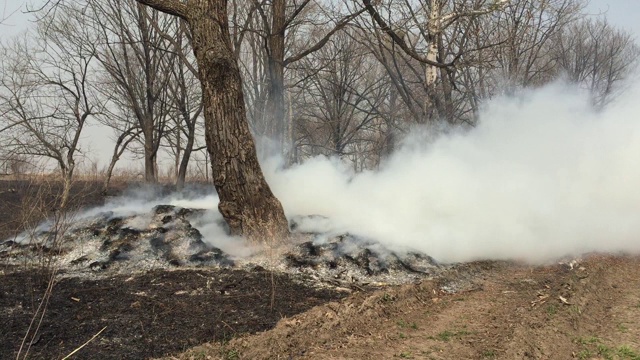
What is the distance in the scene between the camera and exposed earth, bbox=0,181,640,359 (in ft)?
13.4

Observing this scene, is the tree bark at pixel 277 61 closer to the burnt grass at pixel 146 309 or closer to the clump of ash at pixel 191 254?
→ the clump of ash at pixel 191 254

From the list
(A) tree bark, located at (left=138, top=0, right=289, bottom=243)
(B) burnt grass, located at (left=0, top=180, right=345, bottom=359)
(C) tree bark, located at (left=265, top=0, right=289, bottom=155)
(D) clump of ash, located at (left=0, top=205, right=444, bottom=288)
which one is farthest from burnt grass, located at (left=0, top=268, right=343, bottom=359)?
(C) tree bark, located at (left=265, top=0, right=289, bottom=155)

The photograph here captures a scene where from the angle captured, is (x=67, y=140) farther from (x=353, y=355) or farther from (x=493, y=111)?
(x=353, y=355)

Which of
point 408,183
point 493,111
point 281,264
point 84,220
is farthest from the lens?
point 493,111

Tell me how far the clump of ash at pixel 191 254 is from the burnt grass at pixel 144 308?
1.27 ft

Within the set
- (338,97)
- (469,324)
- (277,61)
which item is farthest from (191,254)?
(338,97)

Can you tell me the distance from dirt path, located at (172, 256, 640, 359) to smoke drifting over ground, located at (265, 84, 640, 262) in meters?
1.44

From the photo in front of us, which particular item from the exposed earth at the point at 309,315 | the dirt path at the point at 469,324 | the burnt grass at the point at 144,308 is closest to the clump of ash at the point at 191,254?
the exposed earth at the point at 309,315

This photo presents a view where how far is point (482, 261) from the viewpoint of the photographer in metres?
7.75

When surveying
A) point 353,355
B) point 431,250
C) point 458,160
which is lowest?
point 353,355

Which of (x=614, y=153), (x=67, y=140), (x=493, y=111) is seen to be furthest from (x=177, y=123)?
(x=614, y=153)

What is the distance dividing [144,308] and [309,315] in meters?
1.74

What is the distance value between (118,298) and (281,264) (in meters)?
2.32

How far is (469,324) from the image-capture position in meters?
4.95
